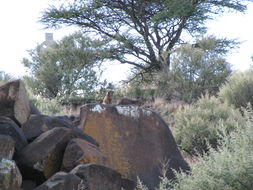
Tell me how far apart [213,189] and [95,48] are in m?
23.0

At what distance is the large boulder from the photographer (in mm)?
6145

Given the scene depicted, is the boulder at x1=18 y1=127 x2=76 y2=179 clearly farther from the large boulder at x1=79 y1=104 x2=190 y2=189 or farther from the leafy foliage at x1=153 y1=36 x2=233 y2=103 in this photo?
the leafy foliage at x1=153 y1=36 x2=233 y2=103

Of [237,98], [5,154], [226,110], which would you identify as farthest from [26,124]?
[237,98]

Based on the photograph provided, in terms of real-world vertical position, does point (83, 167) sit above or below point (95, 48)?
below

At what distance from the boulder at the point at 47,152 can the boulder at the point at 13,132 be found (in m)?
0.08

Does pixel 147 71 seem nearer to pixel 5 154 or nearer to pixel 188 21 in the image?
pixel 188 21

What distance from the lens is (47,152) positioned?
499 cm

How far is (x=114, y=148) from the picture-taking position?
245 inches

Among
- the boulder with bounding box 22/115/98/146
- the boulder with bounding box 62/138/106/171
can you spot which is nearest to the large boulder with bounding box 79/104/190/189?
the boulder with bounding box 22/115/98/146

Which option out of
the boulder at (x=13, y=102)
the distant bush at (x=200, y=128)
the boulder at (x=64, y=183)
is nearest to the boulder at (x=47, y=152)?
the boulder at (x=64, y=183)

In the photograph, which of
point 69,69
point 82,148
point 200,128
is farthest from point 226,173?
point 69,69

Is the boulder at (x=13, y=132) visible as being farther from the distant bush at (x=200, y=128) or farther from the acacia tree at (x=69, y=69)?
the acacia tree at (x=69, y=69)

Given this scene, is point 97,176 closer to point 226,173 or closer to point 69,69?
point 226,173

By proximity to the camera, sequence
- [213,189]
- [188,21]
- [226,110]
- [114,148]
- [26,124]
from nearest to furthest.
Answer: [213,189]
[26,124]
[114,148]
[226,110]
[188,21]
